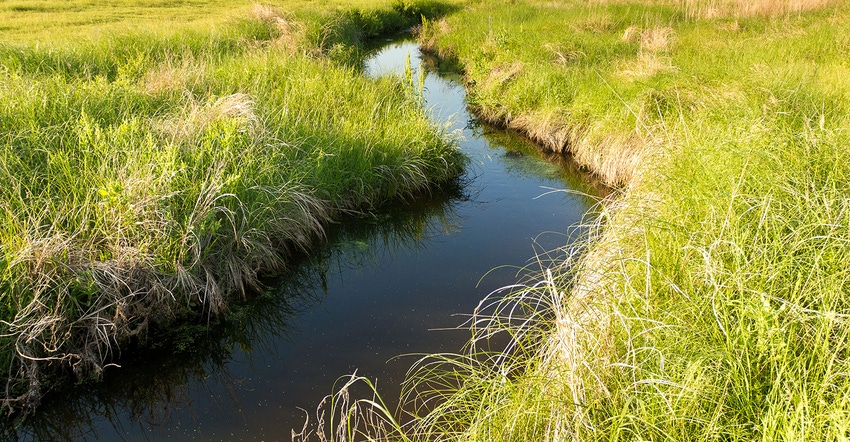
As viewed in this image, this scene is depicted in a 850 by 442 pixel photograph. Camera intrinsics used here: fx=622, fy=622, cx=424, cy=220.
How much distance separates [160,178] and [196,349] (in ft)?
4.24

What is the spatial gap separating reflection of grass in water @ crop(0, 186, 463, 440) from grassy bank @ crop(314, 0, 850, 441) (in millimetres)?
1320

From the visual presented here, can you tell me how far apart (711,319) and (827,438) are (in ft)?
2.58

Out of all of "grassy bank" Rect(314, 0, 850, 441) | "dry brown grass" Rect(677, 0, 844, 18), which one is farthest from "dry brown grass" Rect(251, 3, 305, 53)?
"dry brown grass" Rect(677, 0, 844, 18)

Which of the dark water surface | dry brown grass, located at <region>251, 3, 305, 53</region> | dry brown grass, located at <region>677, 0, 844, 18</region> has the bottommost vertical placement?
the dark water surface

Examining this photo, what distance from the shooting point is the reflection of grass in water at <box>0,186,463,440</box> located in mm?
3850

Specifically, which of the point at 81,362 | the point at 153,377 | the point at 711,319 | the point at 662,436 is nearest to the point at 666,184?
the point at 711,319

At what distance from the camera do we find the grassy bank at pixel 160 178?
4.06 meters

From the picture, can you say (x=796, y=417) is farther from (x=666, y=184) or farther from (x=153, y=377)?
(x=153, y=377)

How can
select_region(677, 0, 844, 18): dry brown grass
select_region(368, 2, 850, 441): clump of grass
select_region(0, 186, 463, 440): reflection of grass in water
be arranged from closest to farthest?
select_region(368, 2, 850, 441): clump of grass → select_region(0, 186, 463, 440): reflection of grass in water → select_region(677, 0, 844, 18): dry brown grass

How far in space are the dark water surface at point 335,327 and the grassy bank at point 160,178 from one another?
9.7 inches

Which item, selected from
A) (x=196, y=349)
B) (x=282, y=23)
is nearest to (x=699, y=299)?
(x=196, y=349)

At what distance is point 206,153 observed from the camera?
217 inches

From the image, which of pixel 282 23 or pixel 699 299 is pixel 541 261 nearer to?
pixel 699 299

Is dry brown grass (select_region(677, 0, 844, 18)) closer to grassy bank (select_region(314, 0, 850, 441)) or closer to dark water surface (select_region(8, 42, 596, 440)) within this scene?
grassy bank (select_region(314, 0, 850, 441))
